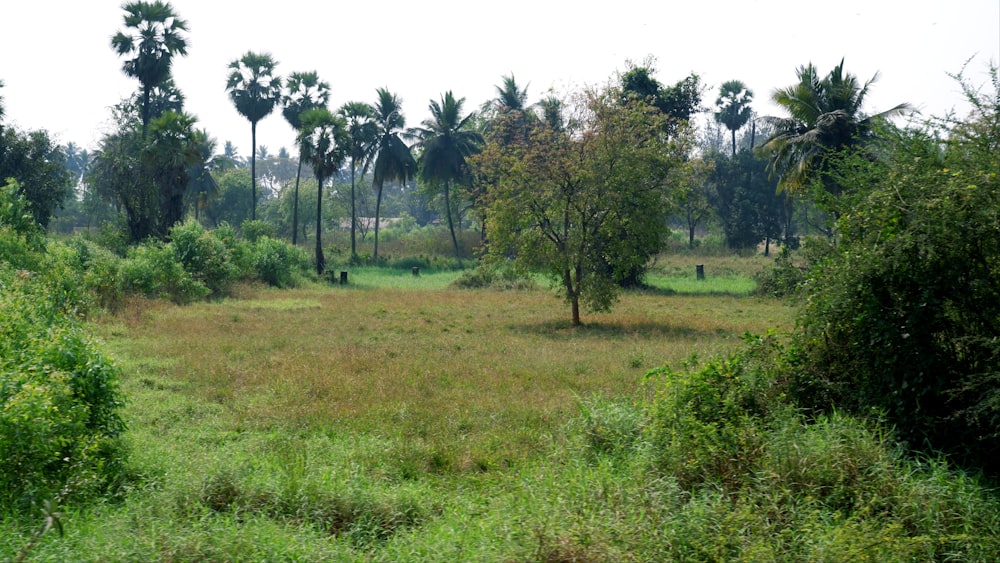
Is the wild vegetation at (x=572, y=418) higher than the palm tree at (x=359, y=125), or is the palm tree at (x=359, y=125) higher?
the palm tree at (x=359, y=125)

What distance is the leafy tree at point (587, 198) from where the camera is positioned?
1828cm

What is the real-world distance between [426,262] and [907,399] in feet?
129

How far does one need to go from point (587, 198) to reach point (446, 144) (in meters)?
30.0

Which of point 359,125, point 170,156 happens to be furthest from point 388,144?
point 170,156

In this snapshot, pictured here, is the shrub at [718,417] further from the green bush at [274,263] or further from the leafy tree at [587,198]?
the green bush at [274,263]

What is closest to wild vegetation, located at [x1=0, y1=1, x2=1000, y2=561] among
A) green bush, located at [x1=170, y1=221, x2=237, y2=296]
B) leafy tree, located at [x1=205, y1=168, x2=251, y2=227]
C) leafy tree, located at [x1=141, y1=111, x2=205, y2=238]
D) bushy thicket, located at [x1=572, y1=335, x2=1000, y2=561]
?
bushy thicket, located at [x1=572, y1=335, x2=1000, y2=561]

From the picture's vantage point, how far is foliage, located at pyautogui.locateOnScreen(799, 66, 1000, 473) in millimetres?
5840

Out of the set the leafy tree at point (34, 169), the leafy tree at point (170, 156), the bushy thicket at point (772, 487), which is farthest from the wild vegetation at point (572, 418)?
the leafy tree at point (34, 169)

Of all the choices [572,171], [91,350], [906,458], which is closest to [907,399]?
[906,458]

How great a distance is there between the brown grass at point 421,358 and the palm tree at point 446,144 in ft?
79.1

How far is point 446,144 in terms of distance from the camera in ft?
155

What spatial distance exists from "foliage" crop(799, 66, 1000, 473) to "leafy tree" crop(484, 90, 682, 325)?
37.9ft

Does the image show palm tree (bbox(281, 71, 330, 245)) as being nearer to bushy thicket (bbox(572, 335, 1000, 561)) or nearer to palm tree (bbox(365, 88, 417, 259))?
palm tree (bbox(365, 88, 417, 259))

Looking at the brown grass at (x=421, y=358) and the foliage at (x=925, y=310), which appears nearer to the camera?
the foliage at (x=925, y=310)
